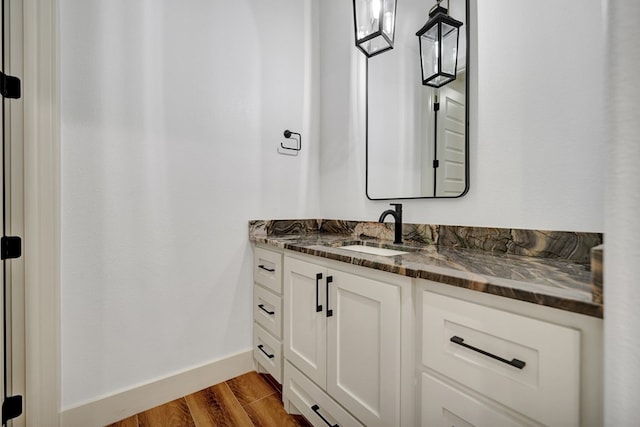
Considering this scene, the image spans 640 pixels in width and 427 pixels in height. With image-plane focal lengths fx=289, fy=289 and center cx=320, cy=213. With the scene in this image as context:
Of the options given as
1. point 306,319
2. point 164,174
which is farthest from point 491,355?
point 164,174

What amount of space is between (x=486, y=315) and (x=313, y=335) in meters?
0.78

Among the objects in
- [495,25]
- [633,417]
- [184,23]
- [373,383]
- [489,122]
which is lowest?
[373,383]

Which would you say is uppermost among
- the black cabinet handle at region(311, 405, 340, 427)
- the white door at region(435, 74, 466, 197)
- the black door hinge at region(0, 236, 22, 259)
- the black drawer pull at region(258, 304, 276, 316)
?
the white door at region(435, 74, 466, 197)

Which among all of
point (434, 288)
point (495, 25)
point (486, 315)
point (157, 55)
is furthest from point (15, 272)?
point (495, 25)

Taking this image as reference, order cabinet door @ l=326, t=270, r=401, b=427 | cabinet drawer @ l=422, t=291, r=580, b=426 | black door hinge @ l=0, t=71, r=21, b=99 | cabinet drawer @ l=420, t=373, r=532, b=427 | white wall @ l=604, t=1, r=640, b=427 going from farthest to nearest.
→ black door hinge @ l=0, t=71, r=21, b=99
cabinet door @ l=326, t=270, r=401, b=427
cabinet drawer @ l=420, t=373, r=532, b=427
cabinet drawer @ l=422, t=291, r=580, b=426
white wall @ l=604, t=1, r=640, b=427

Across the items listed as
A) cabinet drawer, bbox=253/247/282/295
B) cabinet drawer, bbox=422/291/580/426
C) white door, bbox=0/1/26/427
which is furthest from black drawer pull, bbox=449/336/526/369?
white door, bbox=0/1/26/427

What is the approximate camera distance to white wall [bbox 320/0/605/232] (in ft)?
3.25

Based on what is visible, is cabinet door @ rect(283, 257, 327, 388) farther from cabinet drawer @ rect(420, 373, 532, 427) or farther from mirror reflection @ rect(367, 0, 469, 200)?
mirror reflection @ rect(367, 0, 469, 200)

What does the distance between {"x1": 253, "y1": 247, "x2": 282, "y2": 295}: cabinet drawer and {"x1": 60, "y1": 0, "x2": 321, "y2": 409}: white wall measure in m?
0.08

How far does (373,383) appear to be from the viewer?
1022mm

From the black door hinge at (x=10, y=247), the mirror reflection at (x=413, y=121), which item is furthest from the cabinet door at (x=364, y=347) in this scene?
the black door hinge at (x=10, y=247)

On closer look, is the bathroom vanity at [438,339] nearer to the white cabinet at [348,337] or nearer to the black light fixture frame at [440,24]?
the white cabinet at [348,337]

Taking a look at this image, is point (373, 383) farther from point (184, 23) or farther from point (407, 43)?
point (184, 23)

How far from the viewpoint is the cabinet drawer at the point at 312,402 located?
1.16 m
